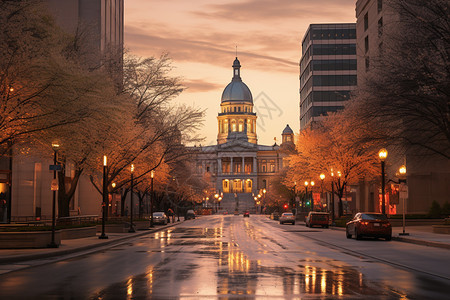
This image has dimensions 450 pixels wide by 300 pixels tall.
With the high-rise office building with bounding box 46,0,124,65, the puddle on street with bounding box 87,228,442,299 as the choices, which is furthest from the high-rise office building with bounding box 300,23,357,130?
the puddle on street with bounding box 87,228,442,299

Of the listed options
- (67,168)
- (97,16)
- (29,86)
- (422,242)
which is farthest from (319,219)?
(29,86)

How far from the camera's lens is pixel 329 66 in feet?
385

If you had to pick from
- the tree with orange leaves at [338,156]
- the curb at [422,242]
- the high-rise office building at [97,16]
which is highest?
the high-rise office building at [97,16]

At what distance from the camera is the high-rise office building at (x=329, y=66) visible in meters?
116

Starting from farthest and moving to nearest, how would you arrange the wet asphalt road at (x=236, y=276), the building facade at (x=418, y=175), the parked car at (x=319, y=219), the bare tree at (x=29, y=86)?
the parked car at (x=319, y=219) → the building facade at (x=418, y=175) → the bare tree at (x=29, y=86) → the wet asphalt road at (x=236, y=276)

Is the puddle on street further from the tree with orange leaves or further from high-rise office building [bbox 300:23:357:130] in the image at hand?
high-rise office building [bbox 300:23:357:130]

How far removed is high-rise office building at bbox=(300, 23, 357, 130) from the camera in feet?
381

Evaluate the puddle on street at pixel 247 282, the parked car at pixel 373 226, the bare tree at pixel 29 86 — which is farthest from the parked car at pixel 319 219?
the puddle on street at pixel 247 282

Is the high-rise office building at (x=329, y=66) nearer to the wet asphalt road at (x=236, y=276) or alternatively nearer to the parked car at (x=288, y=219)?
the parked car at (x=288, y=219)

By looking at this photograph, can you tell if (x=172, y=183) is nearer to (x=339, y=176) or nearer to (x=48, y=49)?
(x=339, y=176)

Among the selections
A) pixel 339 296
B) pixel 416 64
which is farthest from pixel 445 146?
pixel 339 296

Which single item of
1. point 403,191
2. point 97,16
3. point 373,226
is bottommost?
point 373,226

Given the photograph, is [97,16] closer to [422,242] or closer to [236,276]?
[422,242]

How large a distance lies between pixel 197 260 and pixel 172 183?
62852 mm
